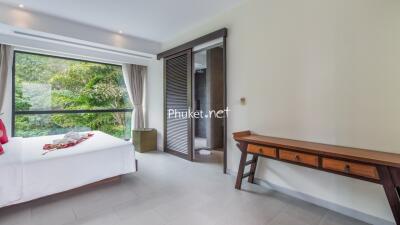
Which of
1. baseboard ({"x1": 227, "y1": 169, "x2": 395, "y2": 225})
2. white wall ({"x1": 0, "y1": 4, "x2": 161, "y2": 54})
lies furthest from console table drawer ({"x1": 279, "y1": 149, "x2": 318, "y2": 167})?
white wall ({"x1": 0, "y1": 4, "x2": 161, "y2": 54})

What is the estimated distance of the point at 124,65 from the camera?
209 inches

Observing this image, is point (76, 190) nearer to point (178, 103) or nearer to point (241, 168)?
point (241, 168)

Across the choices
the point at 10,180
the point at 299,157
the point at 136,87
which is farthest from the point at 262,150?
the point at 136,87

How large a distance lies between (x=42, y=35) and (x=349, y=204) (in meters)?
5.09

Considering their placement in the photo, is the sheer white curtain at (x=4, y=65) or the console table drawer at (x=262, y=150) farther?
the sheer white curtain at (x=4, y=65)

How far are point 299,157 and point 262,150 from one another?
0.43 metres

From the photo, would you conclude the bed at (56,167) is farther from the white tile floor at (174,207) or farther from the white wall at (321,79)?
the white wall at (321,79)

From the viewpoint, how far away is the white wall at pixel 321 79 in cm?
184

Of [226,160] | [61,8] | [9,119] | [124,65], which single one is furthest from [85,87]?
[226,160]

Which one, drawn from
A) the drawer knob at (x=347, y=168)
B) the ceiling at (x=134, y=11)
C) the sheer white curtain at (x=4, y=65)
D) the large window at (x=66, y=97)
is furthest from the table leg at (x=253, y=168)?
the sheer white curtain at (x=4, y=65)

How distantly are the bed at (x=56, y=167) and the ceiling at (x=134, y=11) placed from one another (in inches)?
83.3

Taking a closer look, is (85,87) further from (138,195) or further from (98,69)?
(138,195)

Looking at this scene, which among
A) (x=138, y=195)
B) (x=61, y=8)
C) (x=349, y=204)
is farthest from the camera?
(x=61, y=8)

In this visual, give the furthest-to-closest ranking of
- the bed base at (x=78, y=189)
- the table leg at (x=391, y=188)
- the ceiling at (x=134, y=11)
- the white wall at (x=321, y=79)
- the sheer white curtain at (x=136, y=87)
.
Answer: the sheer white curtain at (x=136, y=87) < the ceiling at (x=134, y=11) < the bed base at (x=78, y=189) < the white wall at (x=321, y=79) < the table leg at (x=391, y=188)
